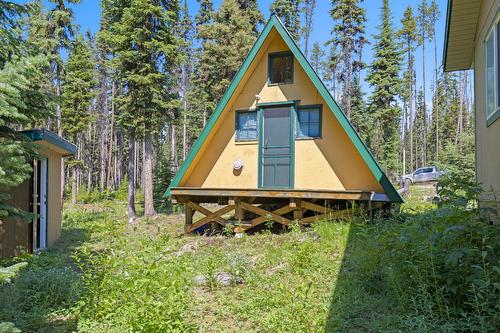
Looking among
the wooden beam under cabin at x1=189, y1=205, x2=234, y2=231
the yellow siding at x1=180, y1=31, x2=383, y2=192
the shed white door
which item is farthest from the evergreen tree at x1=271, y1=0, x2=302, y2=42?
the shed white door

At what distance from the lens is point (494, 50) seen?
5.04 metres

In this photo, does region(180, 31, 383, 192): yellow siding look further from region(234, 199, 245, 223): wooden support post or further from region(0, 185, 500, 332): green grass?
region(0, 185, 500, 332): green grass

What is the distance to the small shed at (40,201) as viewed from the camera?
763cm

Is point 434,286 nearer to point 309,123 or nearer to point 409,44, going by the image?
point 309,123

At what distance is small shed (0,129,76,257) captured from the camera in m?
7.63

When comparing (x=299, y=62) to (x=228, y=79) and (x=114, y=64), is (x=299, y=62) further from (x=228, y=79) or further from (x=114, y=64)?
(x=228, y=79)

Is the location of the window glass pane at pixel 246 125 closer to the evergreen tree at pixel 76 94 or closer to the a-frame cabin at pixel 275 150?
the a-frame cabin at pixel 275 150

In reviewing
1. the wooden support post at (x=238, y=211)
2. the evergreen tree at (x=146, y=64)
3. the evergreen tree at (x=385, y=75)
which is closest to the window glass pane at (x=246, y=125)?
the wooden support post at (x=238, y=211)

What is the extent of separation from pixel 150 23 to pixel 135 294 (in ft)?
46.7

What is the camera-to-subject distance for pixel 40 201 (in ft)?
28.7

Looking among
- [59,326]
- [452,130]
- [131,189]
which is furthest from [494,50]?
[452,130]

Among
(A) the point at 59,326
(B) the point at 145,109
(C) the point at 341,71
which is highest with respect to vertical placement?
(C) the point at 341,71

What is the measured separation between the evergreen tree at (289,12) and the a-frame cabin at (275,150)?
67.8 ft

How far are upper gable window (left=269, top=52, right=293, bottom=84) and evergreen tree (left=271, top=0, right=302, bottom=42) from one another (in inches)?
800
